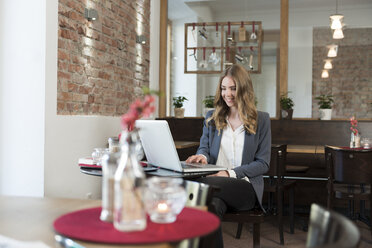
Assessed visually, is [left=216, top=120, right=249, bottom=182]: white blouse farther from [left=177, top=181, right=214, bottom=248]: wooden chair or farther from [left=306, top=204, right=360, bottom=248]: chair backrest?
[left=306, top=204, right=360, bottom=248]: chair backrest

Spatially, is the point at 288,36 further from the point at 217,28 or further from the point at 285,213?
the point at 285,213

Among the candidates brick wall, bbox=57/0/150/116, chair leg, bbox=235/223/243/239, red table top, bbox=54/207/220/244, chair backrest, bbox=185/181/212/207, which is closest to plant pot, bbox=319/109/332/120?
chair leg, bbox=235/223/243/239

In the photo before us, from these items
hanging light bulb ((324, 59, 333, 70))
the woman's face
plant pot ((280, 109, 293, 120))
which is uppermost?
hanging light bulb ((324, 59, 333, 70))

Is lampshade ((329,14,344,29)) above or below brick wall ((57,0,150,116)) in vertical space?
above

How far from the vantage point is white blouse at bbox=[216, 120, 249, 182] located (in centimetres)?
304

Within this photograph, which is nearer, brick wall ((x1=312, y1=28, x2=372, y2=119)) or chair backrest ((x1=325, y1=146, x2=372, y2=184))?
chair backrest ((x1=325, y1=146, x2=372, y2=184))

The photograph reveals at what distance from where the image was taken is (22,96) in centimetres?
333

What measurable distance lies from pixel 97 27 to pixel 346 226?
3562 mm

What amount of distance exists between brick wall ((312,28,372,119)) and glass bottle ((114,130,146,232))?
15.2 ft

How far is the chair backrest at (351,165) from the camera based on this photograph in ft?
12.4

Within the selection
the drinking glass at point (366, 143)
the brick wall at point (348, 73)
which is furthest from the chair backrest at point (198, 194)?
the brick wall at point (348, 73)

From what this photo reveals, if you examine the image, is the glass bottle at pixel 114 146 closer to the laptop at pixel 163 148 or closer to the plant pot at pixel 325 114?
the laptop at pixel 163 148

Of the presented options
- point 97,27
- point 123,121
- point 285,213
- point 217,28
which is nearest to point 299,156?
point 285,213

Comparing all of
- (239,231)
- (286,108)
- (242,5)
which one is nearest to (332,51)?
(286,108)
